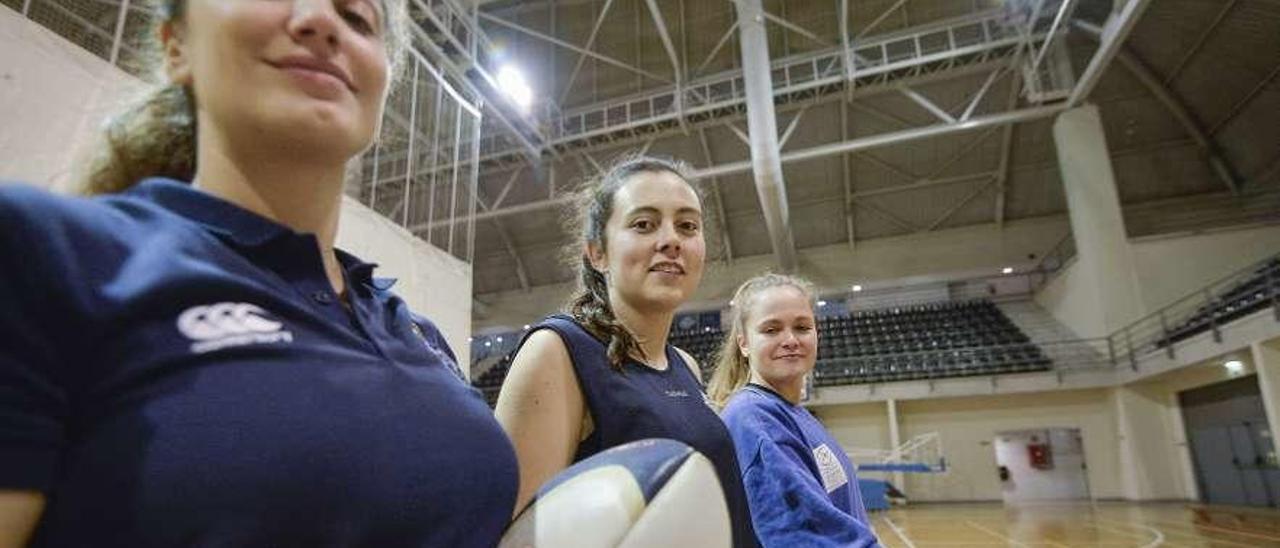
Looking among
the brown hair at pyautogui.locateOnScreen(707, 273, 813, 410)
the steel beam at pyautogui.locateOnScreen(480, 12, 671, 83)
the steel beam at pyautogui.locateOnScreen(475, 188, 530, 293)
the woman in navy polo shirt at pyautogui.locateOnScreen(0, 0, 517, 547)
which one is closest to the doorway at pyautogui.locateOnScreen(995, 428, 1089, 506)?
the steel beam at pyautogui.locateOnScreen(480, 12, 671, 83)

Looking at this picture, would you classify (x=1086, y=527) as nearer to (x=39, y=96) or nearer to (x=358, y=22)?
(x=358, y=22)

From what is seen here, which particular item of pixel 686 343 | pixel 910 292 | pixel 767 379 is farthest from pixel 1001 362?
pixel 767 379

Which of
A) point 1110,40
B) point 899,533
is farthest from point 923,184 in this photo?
point 899,533

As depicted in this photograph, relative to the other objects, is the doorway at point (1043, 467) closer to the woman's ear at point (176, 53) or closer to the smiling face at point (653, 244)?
the smiling face at point (653, 244)

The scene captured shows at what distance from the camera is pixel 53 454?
1.39 ft

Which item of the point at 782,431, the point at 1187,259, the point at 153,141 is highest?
the point at 1187,259

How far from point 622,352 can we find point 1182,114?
1563 cm

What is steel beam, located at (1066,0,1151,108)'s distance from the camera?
28.5ft

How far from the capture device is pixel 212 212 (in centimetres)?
62

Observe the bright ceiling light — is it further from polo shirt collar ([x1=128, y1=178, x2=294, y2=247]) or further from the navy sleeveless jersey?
polo shirt collar ([x1=128, y1=178, x2=294, y2=247])

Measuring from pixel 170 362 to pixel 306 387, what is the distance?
0.32ft

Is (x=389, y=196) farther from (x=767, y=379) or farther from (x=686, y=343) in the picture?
(x=767, y=379)

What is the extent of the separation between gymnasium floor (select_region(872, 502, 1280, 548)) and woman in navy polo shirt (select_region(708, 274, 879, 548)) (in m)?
5.03

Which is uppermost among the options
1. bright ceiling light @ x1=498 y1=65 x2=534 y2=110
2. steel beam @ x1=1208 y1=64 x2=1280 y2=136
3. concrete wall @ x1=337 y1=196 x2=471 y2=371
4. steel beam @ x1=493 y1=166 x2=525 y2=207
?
steel beam @ x1=1208 y1=64 x2=1280 y2=136
